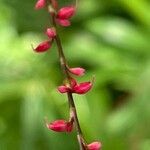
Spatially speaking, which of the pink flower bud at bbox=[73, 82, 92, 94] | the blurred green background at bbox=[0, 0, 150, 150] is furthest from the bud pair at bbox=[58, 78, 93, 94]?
the blurred green background at bbox=[0, 0, 150, 150]

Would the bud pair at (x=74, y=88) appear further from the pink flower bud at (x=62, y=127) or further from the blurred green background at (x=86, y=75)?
the blurred green background at (x=86, y=75)

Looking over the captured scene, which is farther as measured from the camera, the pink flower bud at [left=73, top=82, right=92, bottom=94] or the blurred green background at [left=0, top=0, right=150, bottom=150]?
the blurred green background at [left=0, top=0, right=150, bottom=150]

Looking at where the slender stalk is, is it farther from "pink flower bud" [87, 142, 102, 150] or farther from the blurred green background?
the blurred green background

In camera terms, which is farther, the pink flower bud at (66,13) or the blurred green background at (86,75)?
the blurred green background at (86,75)

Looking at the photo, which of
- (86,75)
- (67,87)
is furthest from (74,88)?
(86,75)

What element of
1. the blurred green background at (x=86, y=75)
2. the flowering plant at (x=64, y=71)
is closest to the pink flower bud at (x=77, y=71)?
the flowering plant at (x=64, y=71)

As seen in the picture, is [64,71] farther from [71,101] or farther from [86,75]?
[86,75]

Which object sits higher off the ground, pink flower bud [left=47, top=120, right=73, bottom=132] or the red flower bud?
the red flower bud

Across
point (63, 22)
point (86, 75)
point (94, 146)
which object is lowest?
point (86, 75)
